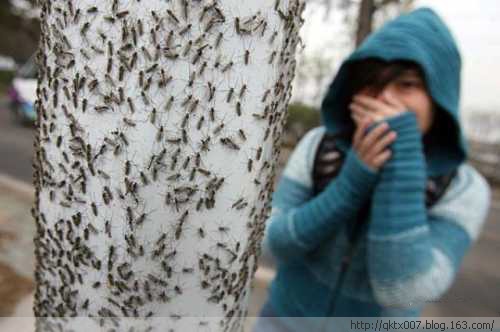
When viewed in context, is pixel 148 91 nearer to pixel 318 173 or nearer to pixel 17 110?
pixel 318 173

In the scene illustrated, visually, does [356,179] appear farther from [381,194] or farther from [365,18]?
[365,18]

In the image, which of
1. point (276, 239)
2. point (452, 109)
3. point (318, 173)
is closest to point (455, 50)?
point (452, 109)

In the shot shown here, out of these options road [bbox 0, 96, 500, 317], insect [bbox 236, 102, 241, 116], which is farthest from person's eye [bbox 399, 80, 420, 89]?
road [bbox 0, 96, 500, 317]

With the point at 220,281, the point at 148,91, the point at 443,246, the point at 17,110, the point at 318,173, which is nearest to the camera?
the point at 148,91

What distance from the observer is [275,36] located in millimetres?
493

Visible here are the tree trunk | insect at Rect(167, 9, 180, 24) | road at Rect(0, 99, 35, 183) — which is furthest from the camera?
road at Rect(0, 99, 35, 183)

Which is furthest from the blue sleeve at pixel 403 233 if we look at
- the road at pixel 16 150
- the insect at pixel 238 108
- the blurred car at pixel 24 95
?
the blurred car at pixel 24 95

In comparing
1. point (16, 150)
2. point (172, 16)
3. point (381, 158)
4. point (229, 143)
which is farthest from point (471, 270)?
point (16, 150)

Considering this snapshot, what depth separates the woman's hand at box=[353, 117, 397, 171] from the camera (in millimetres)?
966

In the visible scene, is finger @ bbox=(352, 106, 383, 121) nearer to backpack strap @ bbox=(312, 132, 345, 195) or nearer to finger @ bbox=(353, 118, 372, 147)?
finger @ bbox=(353, 118, 372, 147)

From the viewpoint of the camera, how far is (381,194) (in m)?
0.98

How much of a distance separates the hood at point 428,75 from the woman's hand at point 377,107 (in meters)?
0.10

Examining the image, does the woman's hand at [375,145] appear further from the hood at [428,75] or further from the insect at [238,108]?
the insect at [238,108]

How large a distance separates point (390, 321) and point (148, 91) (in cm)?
94
